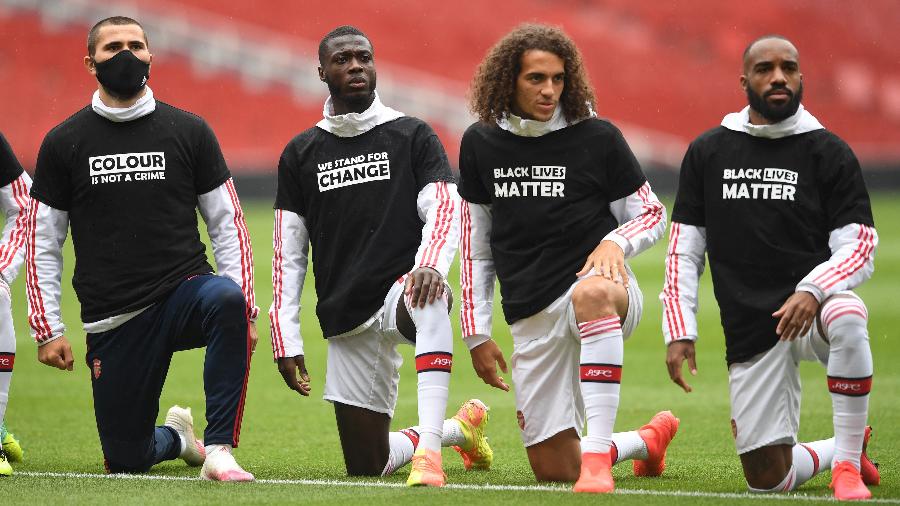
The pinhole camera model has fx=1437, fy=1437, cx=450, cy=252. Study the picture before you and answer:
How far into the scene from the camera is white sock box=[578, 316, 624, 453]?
211 inches

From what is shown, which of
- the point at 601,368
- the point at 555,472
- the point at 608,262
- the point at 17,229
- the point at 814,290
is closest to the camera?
the point at 814,290

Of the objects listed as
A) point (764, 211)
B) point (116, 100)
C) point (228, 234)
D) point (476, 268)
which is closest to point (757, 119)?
point (764, 211)

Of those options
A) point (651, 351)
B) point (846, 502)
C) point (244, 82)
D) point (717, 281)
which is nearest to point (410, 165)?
point (717, 281)

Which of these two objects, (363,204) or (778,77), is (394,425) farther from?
(778,77)

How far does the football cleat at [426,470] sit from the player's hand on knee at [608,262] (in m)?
0.91

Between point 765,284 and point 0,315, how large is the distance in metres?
3.19

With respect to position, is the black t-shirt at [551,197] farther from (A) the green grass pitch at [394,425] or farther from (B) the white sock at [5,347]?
(B) the white sock at [5,347]

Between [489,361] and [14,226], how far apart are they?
2.34 metres

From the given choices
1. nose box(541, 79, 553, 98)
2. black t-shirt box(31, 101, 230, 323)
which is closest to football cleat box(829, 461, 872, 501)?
nose box(541, 79, 553, 98)

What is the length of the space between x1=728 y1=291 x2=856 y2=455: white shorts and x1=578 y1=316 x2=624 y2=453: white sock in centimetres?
59

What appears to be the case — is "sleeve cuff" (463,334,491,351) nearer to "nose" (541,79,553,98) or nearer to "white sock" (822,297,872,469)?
"nose" (541,79,553,98)

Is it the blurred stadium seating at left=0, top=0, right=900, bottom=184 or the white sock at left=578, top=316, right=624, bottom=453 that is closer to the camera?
the white sock at left=578, top=316, right=624, bottom=453

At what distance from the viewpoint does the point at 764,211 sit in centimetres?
553

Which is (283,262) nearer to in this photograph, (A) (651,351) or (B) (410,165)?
(B) (410,165)
